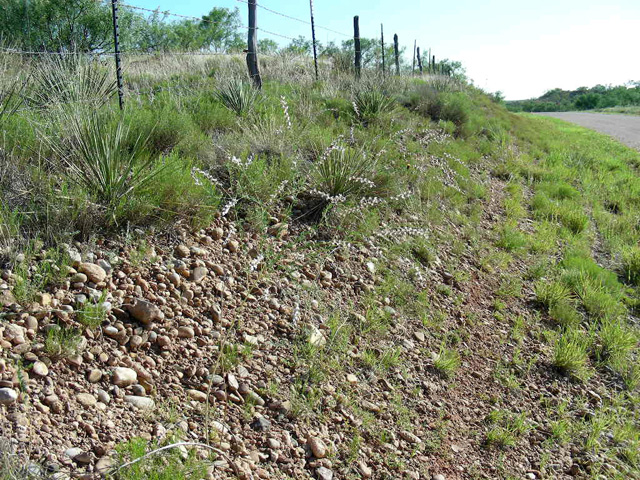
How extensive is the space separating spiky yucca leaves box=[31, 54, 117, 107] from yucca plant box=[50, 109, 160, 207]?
4.51 feet

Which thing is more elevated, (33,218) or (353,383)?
(33,218)

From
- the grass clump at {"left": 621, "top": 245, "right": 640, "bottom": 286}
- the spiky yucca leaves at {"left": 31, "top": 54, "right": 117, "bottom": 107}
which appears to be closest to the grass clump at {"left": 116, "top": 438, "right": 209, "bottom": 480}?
the spiky yucca leaves at {"left": 31, "top": 54, "right": 117, "bottom": 107}

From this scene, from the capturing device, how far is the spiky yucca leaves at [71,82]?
510 cm

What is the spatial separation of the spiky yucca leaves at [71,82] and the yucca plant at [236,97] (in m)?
1.38

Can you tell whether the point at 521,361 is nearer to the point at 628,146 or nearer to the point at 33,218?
the point at 33,218

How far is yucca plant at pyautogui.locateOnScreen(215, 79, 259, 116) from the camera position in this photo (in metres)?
6.62

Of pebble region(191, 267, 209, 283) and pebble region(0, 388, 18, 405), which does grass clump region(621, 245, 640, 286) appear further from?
pebble region(0, 388, 18, 405)

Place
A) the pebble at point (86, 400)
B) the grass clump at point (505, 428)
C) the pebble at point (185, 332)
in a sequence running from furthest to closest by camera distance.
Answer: the grass clump at point (505, 428)
the pebble at point (185, 332)
the pebble at point (86, 400)

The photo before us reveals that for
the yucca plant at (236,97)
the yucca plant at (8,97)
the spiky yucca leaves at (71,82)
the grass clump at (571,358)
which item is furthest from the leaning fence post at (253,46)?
the grass clump at (571,358)

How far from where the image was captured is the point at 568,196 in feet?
26.4

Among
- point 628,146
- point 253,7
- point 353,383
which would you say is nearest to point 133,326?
point 353,383

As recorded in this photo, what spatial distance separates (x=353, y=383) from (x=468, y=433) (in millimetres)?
828

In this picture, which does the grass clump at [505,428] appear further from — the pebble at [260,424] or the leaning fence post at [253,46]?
the leaning fence post at [253,46]

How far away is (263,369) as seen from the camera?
3.02 meters
